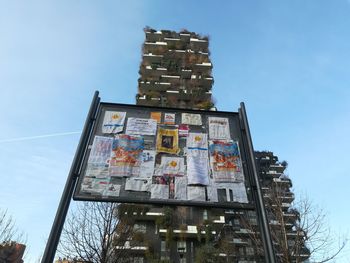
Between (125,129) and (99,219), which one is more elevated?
(99,219)

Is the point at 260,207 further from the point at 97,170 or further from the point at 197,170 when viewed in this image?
the point at 97,170

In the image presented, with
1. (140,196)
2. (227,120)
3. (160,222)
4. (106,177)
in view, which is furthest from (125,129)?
(160,222)

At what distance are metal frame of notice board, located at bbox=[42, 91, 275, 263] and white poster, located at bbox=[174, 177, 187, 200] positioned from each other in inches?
2.3

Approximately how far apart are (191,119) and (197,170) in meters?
0.86

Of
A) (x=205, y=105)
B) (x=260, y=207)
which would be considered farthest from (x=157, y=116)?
(x=205, y=105)

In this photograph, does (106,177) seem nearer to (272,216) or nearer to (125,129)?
(125,129)

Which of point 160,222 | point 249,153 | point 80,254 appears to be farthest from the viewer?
point 160,222

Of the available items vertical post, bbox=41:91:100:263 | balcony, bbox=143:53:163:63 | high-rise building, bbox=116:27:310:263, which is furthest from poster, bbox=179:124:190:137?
balcony, bbox=143:53:163:63

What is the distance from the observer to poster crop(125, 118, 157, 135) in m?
3.68

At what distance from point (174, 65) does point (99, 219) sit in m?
28.6

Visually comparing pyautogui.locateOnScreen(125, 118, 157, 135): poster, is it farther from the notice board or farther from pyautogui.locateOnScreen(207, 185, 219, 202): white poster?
pyautogui.locateOnScreen(207, 185, 219, 202): white poster

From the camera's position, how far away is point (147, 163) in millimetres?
3375

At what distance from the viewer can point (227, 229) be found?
26.8 meters

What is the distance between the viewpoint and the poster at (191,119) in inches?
153
